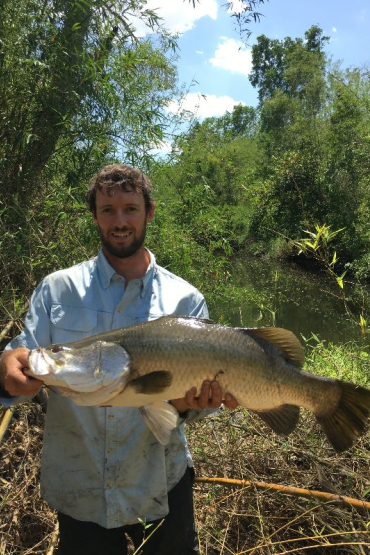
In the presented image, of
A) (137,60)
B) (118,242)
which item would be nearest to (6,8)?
(137,60)

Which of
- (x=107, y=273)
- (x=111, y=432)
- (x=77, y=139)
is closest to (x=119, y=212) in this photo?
(x=107, y=273)

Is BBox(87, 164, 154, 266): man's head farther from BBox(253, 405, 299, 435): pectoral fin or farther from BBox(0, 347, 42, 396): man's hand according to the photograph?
BBox(253, 405, 299, 435): pectoral fin

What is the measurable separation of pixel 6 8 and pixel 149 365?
4.64m

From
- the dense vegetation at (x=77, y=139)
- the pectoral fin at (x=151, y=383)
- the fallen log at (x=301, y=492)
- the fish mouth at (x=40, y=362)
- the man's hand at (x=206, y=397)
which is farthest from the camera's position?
the dense vegetation at (x=77, y=139)

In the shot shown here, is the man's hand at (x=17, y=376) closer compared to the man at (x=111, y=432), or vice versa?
the man's hand at (x=17, y=376)

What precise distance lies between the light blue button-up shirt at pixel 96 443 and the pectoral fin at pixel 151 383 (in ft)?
0.77

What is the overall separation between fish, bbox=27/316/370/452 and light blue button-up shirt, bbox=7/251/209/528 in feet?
0.66

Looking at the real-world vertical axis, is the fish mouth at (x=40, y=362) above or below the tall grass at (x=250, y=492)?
above

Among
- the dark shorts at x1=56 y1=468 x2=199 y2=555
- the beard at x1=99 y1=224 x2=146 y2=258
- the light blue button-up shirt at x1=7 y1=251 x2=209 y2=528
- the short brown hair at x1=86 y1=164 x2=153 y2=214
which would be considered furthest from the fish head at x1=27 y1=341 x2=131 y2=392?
the short brown hair at x1=86 y1=164 x2=153 y2=214

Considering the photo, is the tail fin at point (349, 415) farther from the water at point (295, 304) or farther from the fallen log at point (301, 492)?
the water at point (295, 304)

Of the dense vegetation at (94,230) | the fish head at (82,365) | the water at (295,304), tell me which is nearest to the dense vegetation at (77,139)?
the dense vegetation at (94,230)

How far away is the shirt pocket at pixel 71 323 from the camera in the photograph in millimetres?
2127

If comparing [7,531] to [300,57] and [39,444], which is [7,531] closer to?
[39,444]

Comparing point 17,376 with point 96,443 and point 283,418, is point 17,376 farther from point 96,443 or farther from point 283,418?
point 283,418
